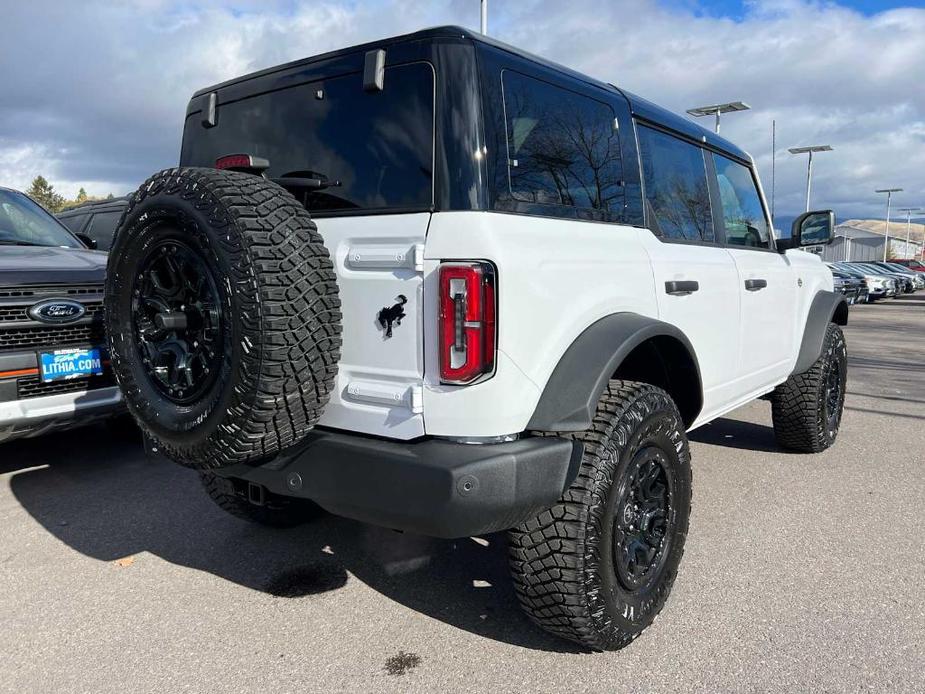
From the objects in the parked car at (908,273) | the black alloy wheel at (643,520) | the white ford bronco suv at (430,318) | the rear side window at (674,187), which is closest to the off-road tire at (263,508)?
the white ford bronco suv at (430,318)

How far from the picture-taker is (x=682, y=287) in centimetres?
305

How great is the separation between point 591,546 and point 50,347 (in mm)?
3228

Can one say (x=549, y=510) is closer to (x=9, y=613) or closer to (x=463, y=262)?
(x=463, y=262)

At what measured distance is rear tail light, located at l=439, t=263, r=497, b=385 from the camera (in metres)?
2.11

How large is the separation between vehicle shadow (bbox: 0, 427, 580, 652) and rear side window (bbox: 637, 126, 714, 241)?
1.71m

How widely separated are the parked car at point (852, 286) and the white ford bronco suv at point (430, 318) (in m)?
25.0

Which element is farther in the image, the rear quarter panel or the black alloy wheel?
the black alloy wheel

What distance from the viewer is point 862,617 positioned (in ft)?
9.14

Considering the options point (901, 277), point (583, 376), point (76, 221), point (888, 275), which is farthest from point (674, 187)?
point (901, 277)

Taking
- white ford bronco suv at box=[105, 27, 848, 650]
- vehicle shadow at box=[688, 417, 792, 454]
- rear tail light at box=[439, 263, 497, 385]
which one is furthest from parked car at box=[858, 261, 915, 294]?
rear tail light at box=[439, 263, 497, 385]

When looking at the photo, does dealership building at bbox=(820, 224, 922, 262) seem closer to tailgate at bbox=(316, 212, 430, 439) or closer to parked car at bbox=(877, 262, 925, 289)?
parked car at bbox=(877, 262, 925, 289)

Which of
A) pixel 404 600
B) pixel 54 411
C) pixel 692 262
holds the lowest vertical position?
pixel 404 600

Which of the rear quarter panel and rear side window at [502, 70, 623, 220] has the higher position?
rear side window at [502, 70, 623, 220]

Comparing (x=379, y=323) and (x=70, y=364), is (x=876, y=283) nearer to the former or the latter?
(x=70, y=364)
